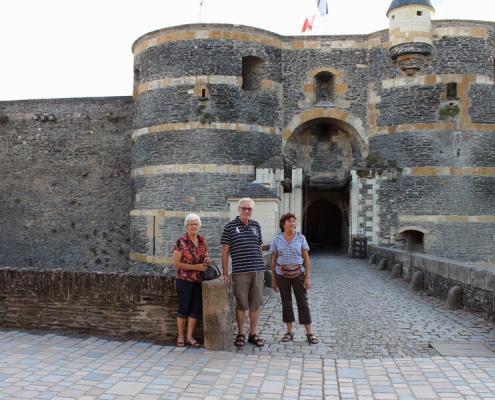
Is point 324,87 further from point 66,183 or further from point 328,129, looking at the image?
point 66,183

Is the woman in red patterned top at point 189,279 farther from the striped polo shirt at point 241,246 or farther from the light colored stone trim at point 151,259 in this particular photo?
the light colored stone trim at point 151,259

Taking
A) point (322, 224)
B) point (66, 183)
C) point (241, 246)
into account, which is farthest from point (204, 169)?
point (241, 246)

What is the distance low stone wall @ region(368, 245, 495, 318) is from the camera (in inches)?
315

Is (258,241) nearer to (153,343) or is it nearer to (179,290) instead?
(179,290)

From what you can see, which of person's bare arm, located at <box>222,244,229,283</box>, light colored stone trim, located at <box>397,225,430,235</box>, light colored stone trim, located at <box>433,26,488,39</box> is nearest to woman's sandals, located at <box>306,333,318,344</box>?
person's bare arm, located at <box>222,244,229,283</box>

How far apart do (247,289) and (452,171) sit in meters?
14.7

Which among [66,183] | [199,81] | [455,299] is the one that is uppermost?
[199,81]

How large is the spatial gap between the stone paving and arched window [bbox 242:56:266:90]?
1403 centimetres

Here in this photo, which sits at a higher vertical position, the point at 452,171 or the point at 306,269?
the point at 452,171

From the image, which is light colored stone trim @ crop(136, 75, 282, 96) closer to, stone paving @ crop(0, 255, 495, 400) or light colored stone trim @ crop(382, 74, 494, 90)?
light colored stone trim @ crop(382, 74, 494, 90)

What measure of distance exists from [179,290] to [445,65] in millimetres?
16350

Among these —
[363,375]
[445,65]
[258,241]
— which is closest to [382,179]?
[445,65]

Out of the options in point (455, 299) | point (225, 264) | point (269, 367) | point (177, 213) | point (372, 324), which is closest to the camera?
point (269, 367)

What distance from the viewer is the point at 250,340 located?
21.3ft
